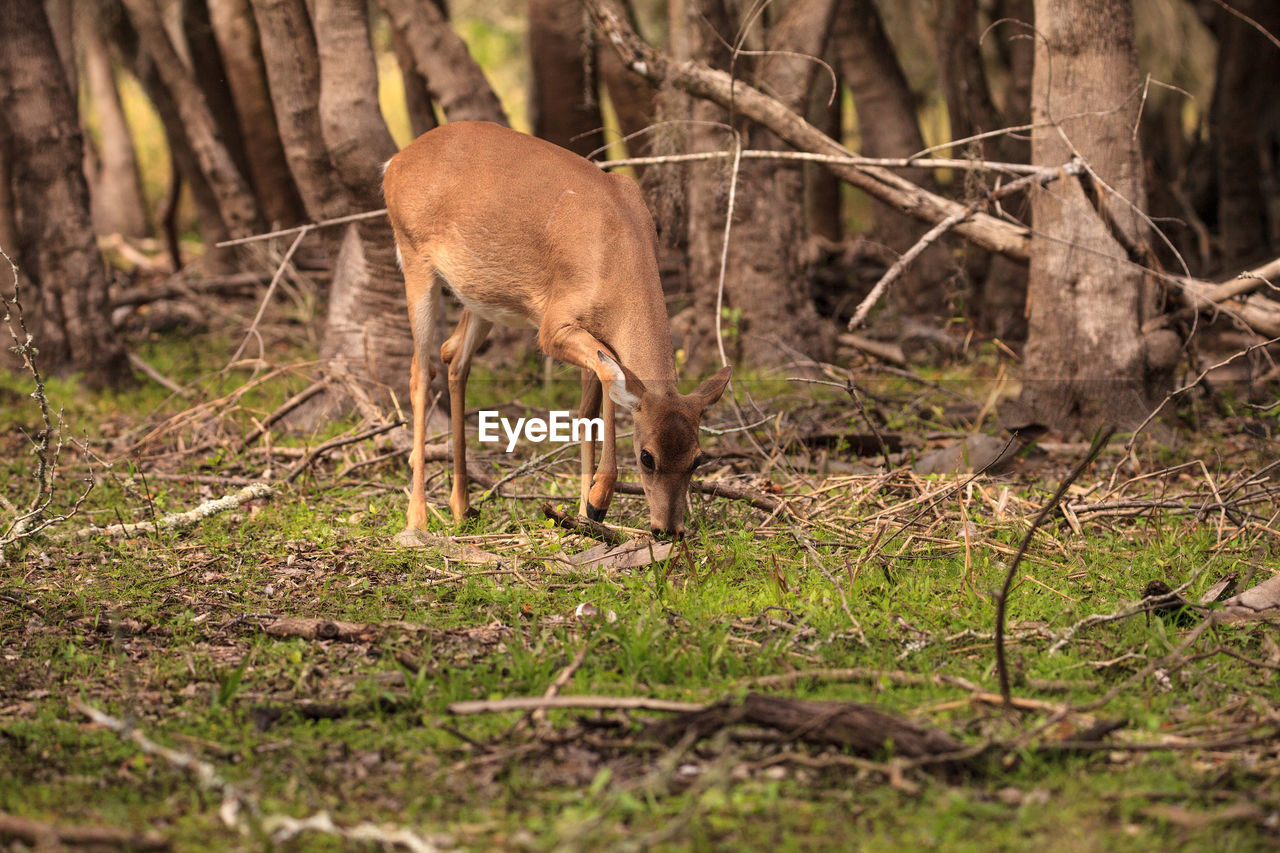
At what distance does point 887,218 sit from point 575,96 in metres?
3.45

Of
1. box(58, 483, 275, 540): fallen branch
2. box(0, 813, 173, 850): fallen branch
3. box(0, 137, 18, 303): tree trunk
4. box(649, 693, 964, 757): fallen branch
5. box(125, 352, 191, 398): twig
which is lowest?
box(125, 352, 191, 398): twig

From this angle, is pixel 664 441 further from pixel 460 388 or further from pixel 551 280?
pixel 460 388

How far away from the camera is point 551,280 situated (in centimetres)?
622

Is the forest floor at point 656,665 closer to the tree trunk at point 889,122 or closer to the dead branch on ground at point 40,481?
the dead branch on ground at point 40,481

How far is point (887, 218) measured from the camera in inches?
496

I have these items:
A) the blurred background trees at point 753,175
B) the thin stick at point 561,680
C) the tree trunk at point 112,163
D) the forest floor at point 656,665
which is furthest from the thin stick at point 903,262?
the tree trunk at point 112,163

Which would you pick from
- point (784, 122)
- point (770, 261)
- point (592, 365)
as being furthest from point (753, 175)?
point (592, 365)

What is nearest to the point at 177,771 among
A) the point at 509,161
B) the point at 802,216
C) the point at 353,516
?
the point at 353,516

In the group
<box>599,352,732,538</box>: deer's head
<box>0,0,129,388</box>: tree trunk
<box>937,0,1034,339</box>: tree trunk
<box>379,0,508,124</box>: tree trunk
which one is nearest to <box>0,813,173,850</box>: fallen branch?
<box>599,352,732,538</box>: deer's head

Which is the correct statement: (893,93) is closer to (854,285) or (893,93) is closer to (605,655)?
(854,285)

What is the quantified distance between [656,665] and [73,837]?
1943 millimetres

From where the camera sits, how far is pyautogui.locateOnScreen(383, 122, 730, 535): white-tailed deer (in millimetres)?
5504

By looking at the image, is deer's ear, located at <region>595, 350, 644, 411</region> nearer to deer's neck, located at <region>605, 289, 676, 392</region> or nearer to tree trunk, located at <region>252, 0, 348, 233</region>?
deer's neck, located at <region>605, 289, 676, 392</region>

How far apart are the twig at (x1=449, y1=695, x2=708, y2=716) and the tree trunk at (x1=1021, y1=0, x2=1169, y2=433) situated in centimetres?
506
